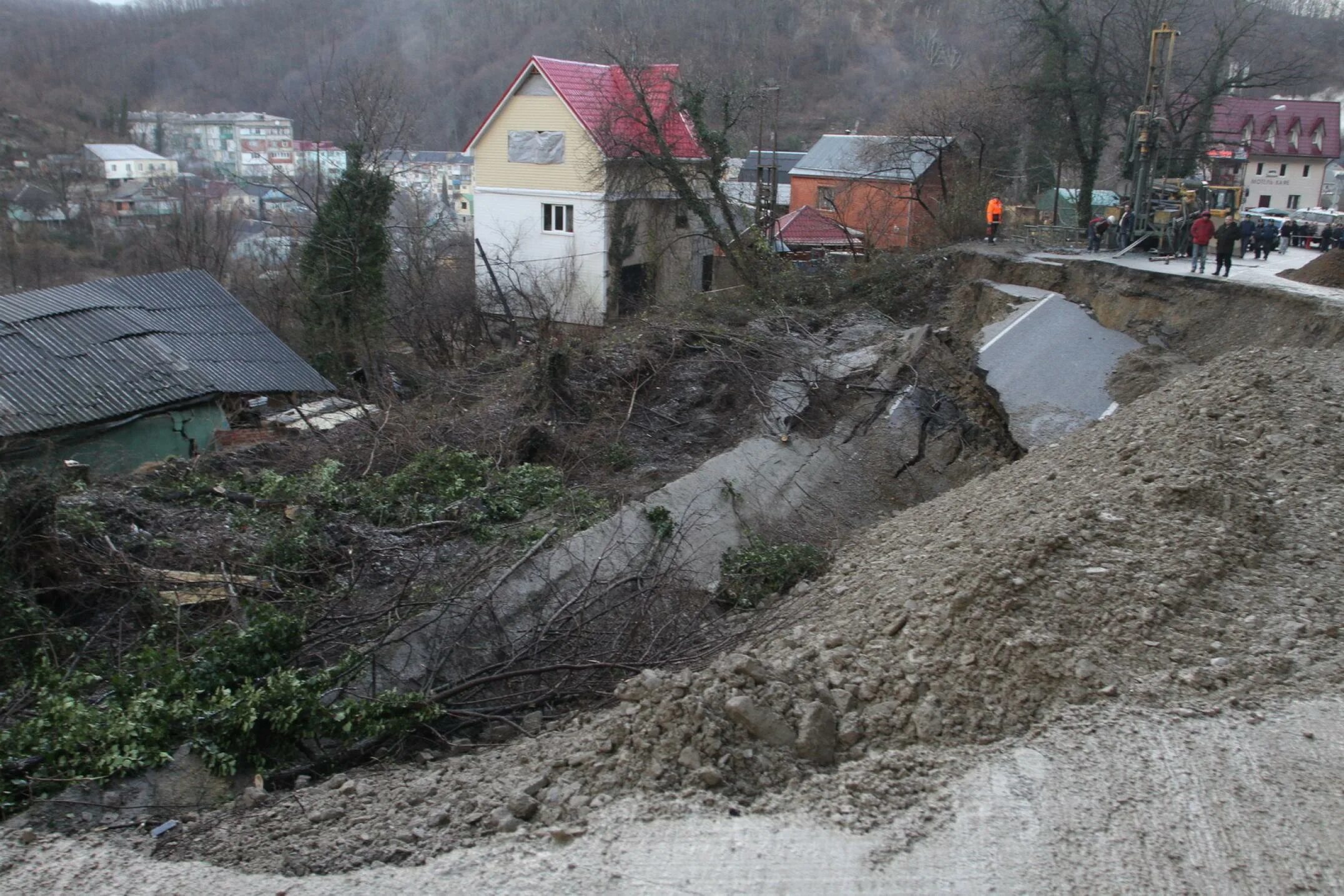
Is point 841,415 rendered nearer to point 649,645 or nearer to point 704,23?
point 649,645

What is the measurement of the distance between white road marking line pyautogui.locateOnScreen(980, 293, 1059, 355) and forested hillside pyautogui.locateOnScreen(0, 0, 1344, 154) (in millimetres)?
39257

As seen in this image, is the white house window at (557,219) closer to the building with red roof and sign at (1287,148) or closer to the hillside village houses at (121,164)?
the hillside village houses at (121,164)

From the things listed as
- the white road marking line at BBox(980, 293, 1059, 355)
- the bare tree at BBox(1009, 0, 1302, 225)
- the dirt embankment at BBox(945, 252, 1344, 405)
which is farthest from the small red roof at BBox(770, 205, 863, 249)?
the white road marking line at BBox(980, 293, 1059, 355)

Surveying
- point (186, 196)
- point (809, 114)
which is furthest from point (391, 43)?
point (186, 196)

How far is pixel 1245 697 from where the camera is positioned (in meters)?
5.27

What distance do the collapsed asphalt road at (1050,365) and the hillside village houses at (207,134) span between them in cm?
4778

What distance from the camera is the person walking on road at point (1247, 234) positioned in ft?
58.2

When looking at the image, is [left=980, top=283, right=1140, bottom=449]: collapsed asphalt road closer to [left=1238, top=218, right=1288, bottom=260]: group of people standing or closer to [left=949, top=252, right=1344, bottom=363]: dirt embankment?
[left=949, top=252, right=1344, bottom=363]: dirt embankment

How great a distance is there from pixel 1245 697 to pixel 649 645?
3548 mm

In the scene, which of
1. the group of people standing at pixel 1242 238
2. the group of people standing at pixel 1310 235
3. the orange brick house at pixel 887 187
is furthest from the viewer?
the orange brick house at pixel 887 187

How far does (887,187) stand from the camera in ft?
97.2

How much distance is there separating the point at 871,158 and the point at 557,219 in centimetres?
941

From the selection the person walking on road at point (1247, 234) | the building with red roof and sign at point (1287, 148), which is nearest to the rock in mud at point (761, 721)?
the person walking on road at point (1247, 234)

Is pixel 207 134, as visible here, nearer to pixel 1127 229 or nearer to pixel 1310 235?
pixel 1127 229
